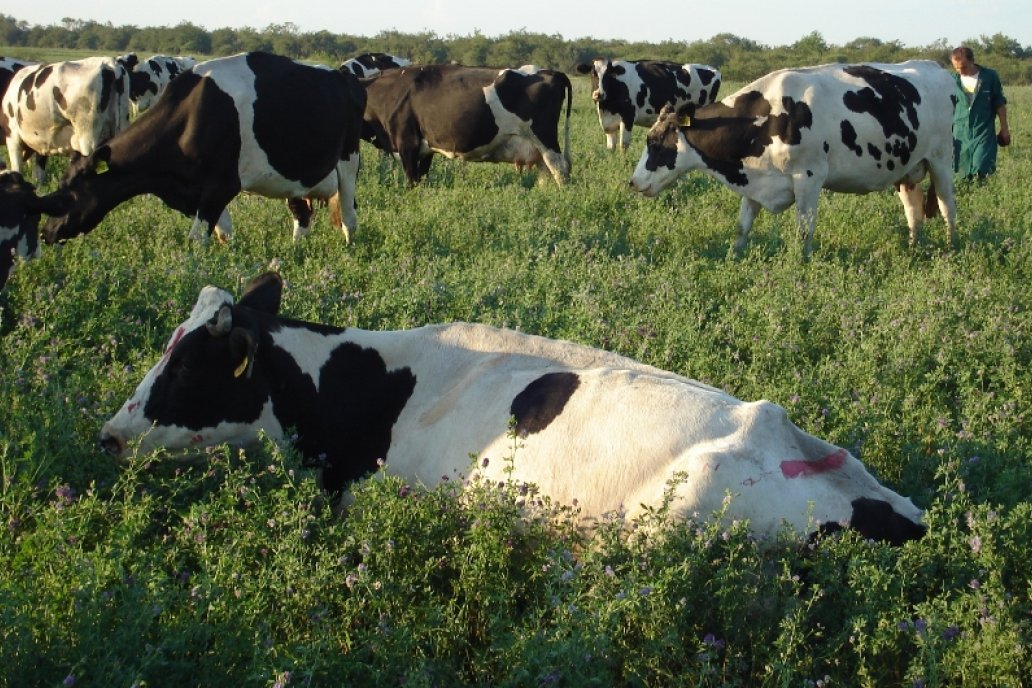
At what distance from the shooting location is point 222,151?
9195 millimetres

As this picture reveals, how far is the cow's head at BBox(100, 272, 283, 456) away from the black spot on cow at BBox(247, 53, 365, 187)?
17.7 feet

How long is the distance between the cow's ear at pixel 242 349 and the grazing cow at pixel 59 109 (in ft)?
36.1

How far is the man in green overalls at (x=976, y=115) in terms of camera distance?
13.9 m

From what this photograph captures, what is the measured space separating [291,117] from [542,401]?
6406mm

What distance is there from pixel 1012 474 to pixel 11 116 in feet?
45.3

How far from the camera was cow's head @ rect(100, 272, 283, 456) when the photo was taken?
4.37 m

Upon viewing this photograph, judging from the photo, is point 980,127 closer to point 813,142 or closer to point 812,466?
point 813,142

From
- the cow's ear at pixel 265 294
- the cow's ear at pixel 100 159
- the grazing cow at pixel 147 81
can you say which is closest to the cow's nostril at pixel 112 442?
the cow's ear at pixel 265 294

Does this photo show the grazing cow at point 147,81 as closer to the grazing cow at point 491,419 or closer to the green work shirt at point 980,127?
the green work shirt at point 980,127

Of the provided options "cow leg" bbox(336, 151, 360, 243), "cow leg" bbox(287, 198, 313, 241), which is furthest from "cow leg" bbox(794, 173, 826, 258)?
"cow leg" bbox(287, 198, 313, 241)

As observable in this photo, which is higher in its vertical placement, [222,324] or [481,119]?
[222,324]

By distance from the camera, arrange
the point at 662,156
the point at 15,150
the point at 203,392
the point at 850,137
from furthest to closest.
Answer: the point at 15,150 < the point at 662,156 < the point at 850,137 < the point at 203,392

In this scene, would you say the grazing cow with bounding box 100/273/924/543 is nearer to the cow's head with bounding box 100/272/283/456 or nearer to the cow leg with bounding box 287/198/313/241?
the cow's head with bounding box 100/272/283/456

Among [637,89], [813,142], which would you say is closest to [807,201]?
[813,142]
